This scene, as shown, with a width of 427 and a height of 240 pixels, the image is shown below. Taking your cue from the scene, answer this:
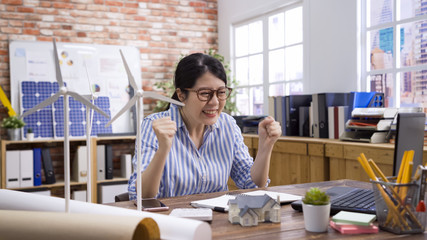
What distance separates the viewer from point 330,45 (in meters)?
3.71

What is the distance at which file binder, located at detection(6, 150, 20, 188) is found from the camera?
13.2 ft

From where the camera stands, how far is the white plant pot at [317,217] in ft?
3.80

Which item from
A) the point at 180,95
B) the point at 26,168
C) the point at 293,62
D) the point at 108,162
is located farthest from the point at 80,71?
the point at 180,95

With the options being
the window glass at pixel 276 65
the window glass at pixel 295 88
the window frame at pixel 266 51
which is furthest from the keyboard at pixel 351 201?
the window glass at pixel 276 65

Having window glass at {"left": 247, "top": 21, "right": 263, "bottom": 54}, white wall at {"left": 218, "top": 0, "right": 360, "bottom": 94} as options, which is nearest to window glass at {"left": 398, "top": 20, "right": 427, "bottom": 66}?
white wall at {"left": 218, "top": 0, "right": 360, "bottom": 94}

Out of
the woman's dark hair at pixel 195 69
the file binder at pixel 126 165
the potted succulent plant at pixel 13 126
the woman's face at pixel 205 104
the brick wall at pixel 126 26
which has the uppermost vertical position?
the brick wall at pixel 126 26

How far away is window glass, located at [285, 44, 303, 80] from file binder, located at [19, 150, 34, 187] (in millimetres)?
2569

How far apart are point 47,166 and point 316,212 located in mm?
3583

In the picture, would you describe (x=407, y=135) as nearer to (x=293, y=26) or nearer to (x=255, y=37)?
(x=293, y=26)

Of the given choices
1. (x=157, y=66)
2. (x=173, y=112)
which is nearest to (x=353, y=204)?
(x=173, y=112)

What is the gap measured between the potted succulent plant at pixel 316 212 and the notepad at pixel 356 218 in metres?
0.04

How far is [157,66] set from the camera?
5000 millimetres

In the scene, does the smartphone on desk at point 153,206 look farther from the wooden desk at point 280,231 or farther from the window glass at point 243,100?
the window glass at point 243,100

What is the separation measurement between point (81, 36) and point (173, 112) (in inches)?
115
